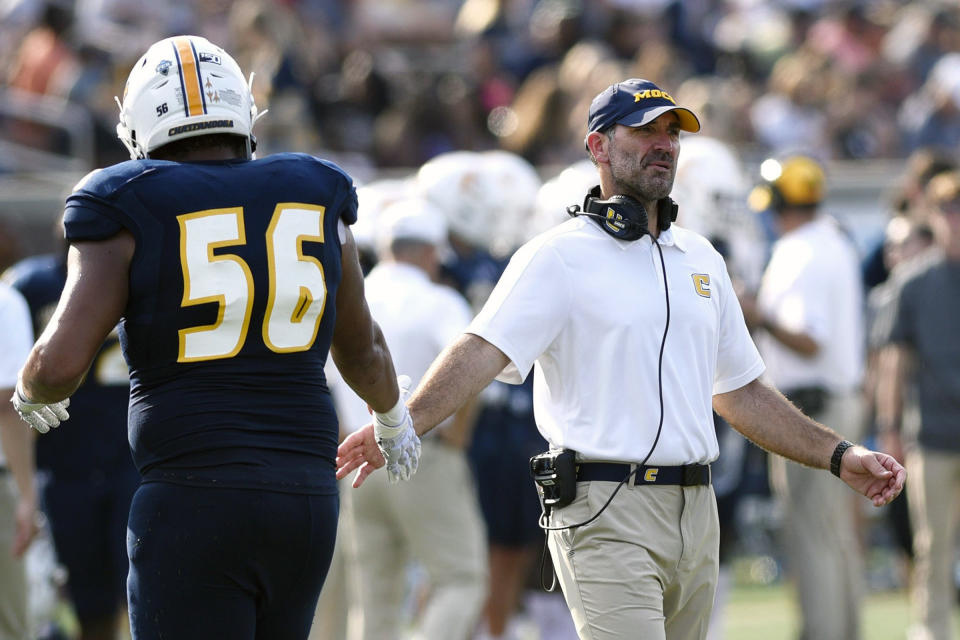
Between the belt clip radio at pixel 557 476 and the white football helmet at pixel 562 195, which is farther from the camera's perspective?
the white football helmet at pixel 562 195

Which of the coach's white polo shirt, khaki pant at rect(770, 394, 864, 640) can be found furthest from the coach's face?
khaki pant at rect(770, 394, 864, 640)

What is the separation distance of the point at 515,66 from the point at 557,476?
10.9 m

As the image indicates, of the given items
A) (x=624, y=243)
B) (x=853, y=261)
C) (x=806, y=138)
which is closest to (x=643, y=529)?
(x=624, y=243)

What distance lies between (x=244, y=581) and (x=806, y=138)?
468 inches

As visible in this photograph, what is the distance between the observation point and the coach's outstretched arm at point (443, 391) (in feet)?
14.7

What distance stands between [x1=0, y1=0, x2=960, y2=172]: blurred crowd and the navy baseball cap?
705 centimetres

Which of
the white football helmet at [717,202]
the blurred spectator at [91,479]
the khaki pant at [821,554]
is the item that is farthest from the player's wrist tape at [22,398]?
the white football helmet at [717,202]

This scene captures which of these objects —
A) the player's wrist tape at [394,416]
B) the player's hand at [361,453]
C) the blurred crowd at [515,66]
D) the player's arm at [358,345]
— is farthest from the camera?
the blurred crowd at [515,66]

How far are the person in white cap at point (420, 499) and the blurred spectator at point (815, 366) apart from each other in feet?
5.61

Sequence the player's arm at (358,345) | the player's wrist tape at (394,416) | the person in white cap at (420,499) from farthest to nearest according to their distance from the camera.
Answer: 1. the person in white cap at (420,499)
2. the player's wrist tape at (394,416)
3. the player's arm at (358,345)

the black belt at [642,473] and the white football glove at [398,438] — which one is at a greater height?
the white football glove at [398,438]

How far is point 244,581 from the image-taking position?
382 cm

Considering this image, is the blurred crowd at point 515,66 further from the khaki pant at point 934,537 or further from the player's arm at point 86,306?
the player's arm at point 86,306

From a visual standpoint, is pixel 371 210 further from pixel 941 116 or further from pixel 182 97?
pixel 941 116
